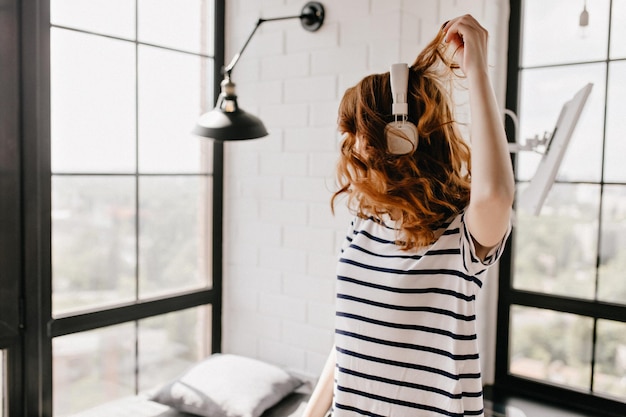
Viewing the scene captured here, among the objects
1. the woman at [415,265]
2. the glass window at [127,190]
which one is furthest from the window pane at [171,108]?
the woman at [415,265]

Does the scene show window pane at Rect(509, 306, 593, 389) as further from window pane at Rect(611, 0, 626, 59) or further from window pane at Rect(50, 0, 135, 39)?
window pane at Rect(50, 0, 135, 39)

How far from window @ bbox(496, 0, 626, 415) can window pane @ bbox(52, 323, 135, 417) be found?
1397 millimetres

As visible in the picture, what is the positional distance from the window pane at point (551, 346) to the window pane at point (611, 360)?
0.11 feet

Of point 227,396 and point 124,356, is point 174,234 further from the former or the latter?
point 227,396

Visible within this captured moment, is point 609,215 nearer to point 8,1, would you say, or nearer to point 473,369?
point 473,369

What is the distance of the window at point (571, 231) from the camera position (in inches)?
76.4

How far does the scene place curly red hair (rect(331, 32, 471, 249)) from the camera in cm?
109

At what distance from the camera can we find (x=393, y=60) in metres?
1.84

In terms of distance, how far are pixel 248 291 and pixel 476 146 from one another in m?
1.56

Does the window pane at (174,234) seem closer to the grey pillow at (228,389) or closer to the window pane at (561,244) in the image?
the grey pillow at (228,389)

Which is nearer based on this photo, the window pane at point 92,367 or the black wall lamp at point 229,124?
the black wall lamp at point 229,124

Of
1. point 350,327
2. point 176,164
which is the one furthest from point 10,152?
point 350,327

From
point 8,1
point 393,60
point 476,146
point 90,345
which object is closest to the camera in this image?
point 476,146

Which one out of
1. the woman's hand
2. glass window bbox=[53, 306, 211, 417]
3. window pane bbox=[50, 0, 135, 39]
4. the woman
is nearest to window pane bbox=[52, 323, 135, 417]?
glass window bbox=[53, 306, 211, 417]
